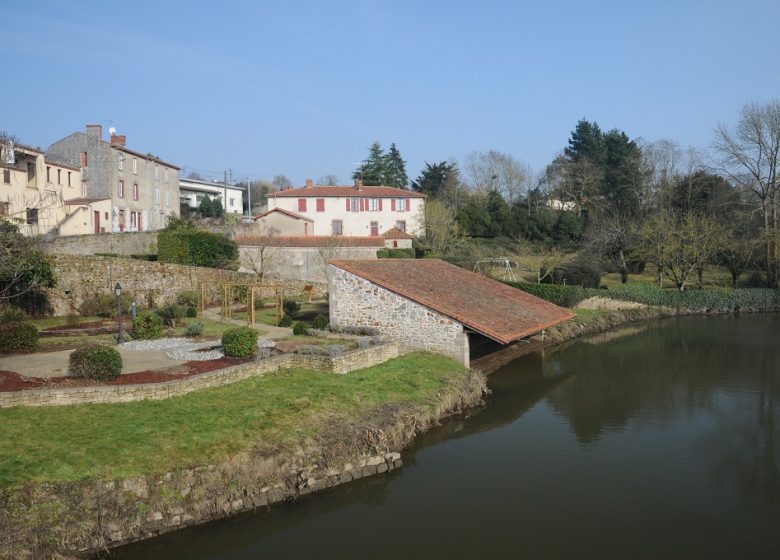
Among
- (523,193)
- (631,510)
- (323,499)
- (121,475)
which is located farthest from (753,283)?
(121,475)

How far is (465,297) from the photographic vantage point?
23516 millimetres

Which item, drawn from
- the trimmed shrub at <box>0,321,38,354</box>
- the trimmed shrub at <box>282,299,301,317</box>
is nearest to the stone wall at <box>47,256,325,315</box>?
the trimmed shrub at <box>282,299,301,317</box>

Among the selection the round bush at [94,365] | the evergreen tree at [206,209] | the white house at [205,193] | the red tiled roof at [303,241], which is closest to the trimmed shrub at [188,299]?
the red tiled roof at [303,241]

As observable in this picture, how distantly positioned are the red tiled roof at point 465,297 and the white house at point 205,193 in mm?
46414

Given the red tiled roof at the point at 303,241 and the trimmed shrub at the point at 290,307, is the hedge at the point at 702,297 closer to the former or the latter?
the red tiled roof at the point at 303,241

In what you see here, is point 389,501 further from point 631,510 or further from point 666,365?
point 666,365

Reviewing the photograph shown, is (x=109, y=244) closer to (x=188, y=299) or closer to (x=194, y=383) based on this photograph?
(x=188, y=299)

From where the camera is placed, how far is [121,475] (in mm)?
10453

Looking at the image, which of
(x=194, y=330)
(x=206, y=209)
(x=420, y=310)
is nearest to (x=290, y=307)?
(x=194, y=330)

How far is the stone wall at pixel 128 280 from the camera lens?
89.9ft

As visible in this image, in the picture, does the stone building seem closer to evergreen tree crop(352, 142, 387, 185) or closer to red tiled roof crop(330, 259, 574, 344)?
red tiled roof crop(330, 259, 574, 344)

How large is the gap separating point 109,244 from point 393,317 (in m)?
23.3

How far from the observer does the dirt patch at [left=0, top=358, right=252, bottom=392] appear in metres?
13.5

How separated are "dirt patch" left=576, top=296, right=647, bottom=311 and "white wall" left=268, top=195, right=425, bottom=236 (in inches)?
772
